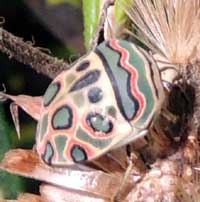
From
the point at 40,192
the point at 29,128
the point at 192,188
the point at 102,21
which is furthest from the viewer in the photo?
the point at 29,128

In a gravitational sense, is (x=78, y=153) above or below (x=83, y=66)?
below

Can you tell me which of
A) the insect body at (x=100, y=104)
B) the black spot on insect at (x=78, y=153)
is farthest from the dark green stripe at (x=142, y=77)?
the black spot on insect at (x=78, y=153)

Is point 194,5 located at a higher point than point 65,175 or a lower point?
higher

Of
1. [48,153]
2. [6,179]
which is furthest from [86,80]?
[6,179]

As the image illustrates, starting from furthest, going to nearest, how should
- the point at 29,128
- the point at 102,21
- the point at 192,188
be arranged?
1. the point at 29,128
2. the point at 102,21
3. the point at 192,188

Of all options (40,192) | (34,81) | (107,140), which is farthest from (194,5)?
(34,81)

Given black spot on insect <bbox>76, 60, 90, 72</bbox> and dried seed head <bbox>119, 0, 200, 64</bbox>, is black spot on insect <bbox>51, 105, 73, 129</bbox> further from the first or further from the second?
dried seed head <bbox>119, 0, 200, 64</bbox>

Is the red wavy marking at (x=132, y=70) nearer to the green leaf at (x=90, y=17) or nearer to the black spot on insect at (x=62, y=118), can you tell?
the black spot on insect at (x=62, y=118)

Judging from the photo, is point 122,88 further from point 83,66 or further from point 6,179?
point 6,179

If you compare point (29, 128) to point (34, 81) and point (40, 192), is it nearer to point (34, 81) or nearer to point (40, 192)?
point (34, 81)
